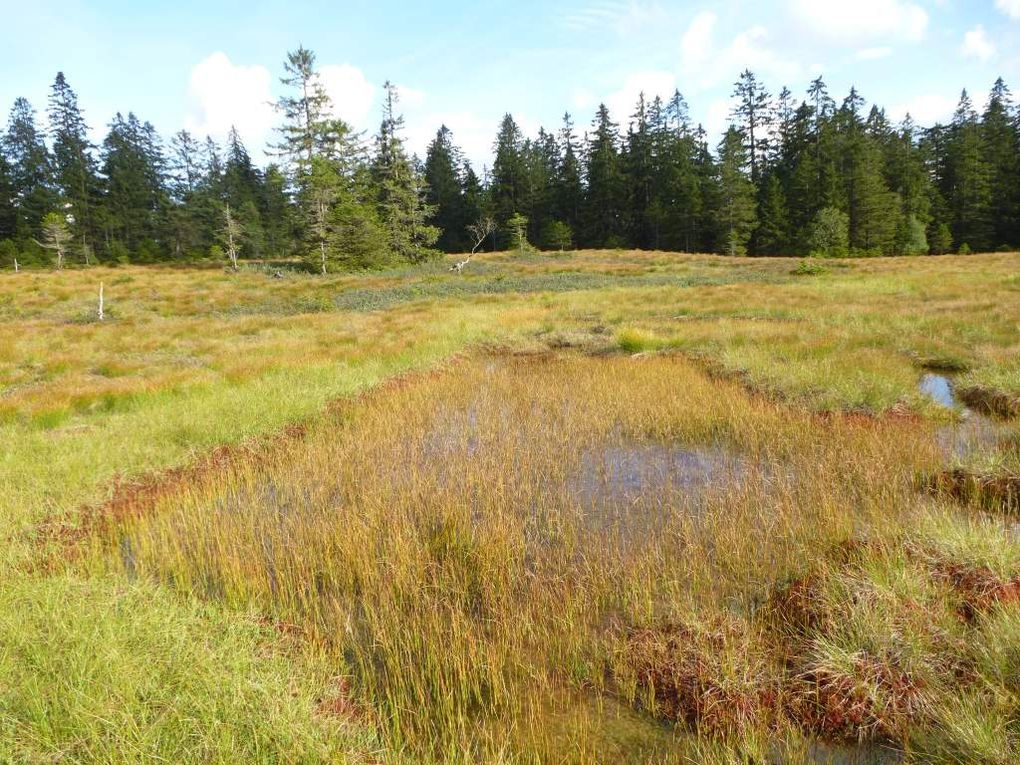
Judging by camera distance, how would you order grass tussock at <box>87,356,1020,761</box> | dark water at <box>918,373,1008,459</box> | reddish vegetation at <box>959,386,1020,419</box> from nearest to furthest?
grass tussock at <box>87,356,1020,761</box>, dark water at <box>918,373,1008,459</box>, reddish vegetation at <box>959,386,1020,419</box>

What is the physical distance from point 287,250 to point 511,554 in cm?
6979

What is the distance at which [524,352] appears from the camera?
1591cm

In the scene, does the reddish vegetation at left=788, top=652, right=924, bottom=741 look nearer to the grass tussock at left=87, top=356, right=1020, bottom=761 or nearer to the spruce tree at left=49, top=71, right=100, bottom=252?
the grass tussock at left=87, top=356, right=1020, bottom=761

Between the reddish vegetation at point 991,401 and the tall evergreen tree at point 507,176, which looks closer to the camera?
the reddish vegetation at point 991,401

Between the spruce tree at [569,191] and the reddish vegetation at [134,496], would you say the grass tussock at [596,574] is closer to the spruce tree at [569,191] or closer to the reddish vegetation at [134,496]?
the reddish vegetation at [134,496]

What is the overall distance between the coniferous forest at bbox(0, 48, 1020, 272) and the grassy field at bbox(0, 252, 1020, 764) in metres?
37.2

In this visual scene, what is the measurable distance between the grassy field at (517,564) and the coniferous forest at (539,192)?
122 feet

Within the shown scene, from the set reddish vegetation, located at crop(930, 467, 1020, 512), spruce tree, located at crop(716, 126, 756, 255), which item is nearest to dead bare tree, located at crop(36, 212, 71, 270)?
reddish vegetation, located at crop(930, 467, 1020, 512)

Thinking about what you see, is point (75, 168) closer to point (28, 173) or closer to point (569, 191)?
point (28, 173)

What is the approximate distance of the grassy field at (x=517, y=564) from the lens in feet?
9.72

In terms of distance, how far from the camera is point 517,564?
4703mm

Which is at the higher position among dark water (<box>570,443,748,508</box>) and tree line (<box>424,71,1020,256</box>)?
tree line (<box>424,71,1020,256</box>)

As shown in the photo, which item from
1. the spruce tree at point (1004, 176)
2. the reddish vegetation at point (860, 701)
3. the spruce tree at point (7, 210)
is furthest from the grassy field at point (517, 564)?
the spruce tree at point (7, 210)

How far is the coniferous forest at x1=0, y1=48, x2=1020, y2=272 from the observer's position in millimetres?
48312
